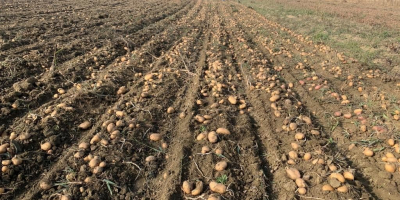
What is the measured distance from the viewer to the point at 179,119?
3570mm

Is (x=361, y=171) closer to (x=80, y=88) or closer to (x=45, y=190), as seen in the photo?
(x=45, y=190)

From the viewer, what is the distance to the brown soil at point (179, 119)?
2.55 m

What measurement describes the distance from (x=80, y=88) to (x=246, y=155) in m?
3.03

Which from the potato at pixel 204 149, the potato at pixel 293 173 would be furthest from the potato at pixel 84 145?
the potato at pixel 293 173

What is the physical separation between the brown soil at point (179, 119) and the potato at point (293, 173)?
0.06 meters

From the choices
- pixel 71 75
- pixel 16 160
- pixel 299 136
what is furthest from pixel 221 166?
pixel 71 75

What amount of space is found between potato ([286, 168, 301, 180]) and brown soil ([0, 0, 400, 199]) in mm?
64

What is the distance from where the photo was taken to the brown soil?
2.55 m

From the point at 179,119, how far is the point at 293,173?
1738mm

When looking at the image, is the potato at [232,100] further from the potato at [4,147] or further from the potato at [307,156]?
the potato at [4,147]

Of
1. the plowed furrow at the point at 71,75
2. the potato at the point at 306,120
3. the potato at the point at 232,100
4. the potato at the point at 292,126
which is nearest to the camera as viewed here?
the potato at the point at 292,126

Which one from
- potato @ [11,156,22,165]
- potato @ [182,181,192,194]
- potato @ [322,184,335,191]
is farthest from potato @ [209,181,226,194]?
potato @ [11,156,22,165]

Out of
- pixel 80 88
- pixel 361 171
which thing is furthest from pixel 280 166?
pixel 80 88

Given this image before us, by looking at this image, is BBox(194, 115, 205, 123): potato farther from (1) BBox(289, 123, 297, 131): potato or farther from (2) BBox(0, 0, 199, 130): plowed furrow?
(2) BBox(0, 0, 199, 130): plowed furrow
